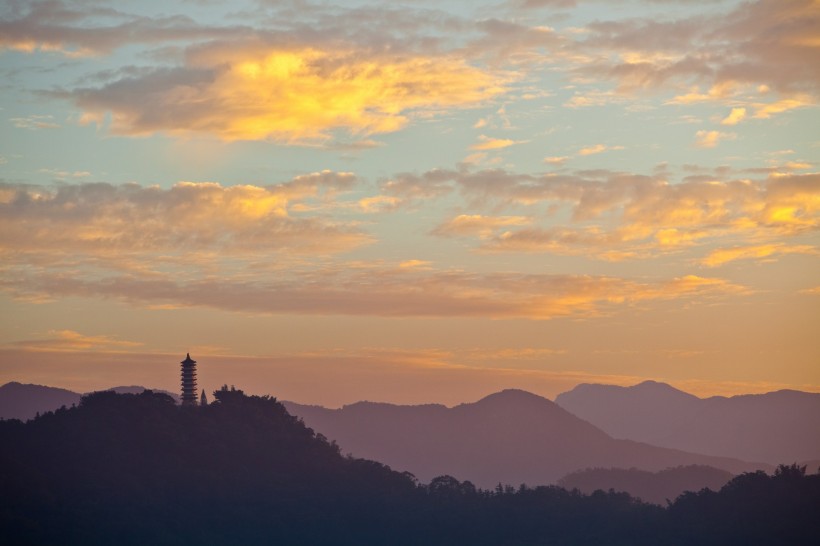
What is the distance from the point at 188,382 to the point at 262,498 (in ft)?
73.8

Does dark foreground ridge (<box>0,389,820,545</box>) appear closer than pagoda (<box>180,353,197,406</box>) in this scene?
Yes

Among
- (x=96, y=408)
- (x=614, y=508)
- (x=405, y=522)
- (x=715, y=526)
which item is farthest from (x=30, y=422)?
(x=715, y=526)

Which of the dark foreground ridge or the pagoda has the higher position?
the pagoda

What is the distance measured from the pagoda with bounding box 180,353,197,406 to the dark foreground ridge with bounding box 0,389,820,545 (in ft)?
10.8

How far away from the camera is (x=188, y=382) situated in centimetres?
16612

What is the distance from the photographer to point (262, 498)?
153875mm

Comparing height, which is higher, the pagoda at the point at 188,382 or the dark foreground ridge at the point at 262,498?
the pagoda at the point at 188,382

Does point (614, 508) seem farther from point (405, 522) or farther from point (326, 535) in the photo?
point (326, 535)

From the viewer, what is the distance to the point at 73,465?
5782 inches

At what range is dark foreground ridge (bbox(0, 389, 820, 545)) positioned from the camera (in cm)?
13412

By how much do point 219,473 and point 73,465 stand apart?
2020 centimetres

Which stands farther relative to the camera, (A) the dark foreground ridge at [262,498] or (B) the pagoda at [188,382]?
(B) the pagoda at [188,382]

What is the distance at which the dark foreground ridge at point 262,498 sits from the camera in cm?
13412

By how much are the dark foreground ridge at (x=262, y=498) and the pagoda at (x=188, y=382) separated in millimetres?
3278
